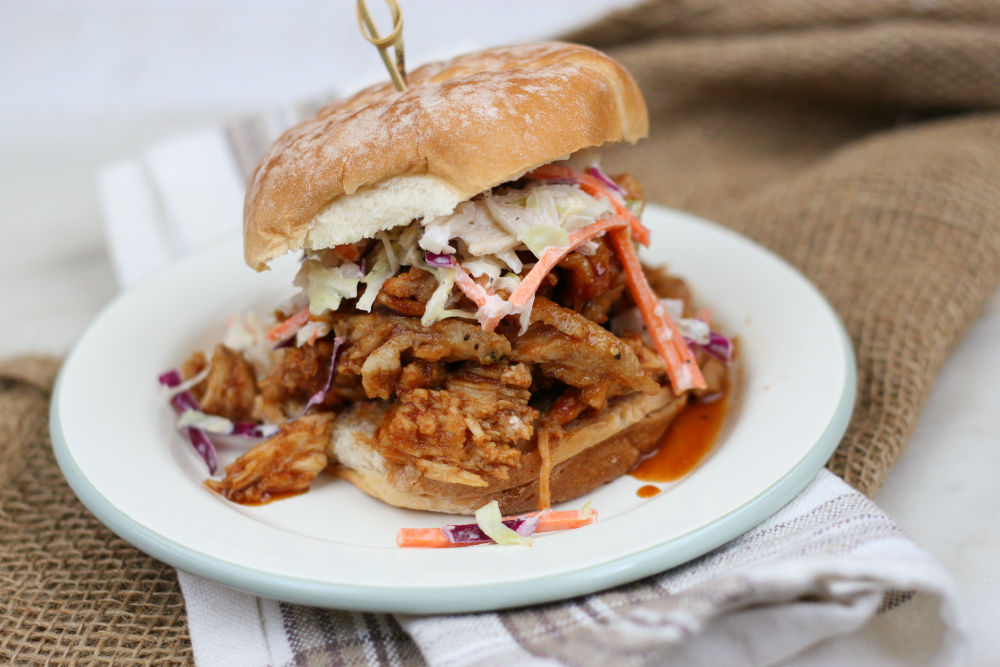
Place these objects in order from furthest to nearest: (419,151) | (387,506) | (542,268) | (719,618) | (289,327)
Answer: (289,327) < (387,506) < (542,268) < (419,151) < (719,618)

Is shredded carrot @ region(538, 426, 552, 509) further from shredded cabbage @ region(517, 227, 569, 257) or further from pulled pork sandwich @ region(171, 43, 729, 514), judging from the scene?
shredded cabbage @ region(517, 227, 569, 257)

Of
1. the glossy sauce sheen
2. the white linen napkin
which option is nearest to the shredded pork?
the glossy sauce sheen

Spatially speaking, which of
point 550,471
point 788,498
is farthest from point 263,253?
point 788,498

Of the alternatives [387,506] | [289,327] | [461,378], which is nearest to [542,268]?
[461,378]

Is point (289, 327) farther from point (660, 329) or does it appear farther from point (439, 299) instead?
point (660, 329)

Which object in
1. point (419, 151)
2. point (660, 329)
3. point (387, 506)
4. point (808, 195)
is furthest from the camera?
point (808, 195)
